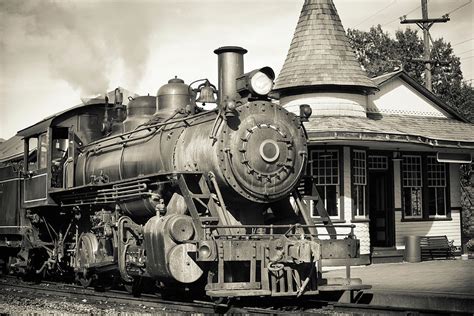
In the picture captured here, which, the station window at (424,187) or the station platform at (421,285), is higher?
the station window at (424,187)

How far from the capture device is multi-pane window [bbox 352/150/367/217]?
1683 cm

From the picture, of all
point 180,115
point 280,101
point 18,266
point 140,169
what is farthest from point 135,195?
point 280,101

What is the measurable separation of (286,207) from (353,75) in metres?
7.86

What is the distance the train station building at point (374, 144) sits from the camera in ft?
54.5

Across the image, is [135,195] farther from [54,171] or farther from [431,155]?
[431,155]

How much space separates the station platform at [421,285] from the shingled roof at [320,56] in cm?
491

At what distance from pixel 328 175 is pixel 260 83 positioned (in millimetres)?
7167

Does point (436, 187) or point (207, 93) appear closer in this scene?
point (207, 93)

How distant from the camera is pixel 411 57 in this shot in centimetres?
4544

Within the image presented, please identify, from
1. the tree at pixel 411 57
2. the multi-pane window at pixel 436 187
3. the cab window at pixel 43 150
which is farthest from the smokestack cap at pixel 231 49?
the tree at pixel 411 57

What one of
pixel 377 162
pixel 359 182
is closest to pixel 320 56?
pixel 377 162

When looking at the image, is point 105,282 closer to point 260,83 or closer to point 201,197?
point 201,197

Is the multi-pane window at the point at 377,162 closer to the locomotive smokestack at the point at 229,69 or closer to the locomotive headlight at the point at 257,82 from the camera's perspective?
the locomotive smokestack at the point at 229,69

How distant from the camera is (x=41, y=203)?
13906mm
